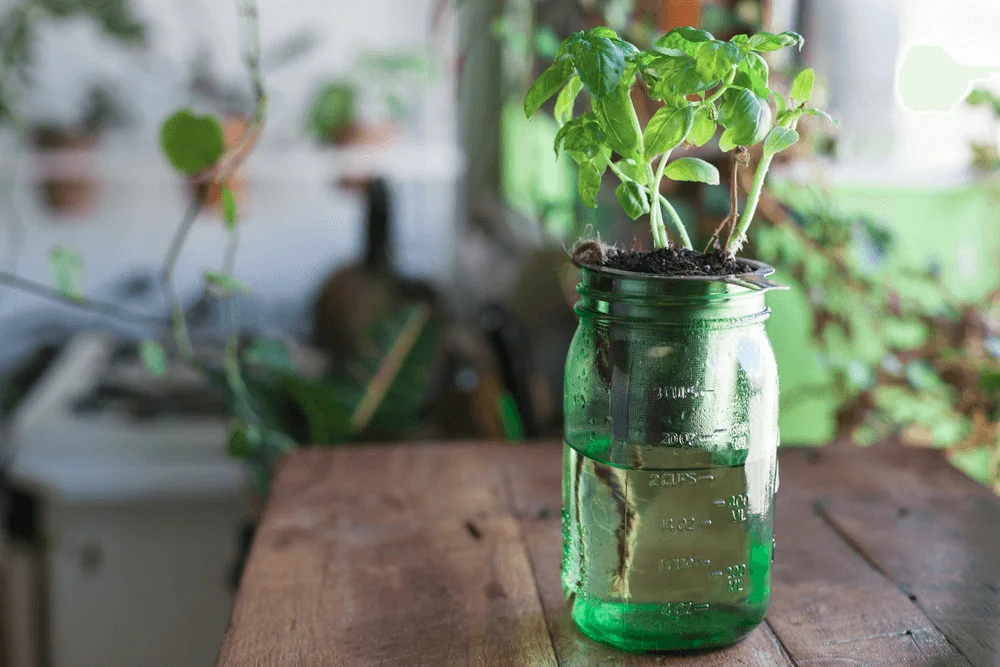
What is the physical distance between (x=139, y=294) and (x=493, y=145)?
0.96m

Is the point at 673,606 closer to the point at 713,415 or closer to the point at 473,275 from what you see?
the point at 713,415

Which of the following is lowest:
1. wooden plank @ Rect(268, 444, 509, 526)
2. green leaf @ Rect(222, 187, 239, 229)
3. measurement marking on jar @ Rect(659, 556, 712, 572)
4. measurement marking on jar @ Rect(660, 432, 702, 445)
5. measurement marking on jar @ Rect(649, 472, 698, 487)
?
wooden plank @ Rect(268, 444, 509, 526)

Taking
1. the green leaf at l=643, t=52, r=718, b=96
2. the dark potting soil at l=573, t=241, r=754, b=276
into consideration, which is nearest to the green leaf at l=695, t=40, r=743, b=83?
the green leaf at l=643, t=52, r=718, b=96

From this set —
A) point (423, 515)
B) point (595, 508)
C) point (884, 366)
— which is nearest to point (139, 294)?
point (423, 515)

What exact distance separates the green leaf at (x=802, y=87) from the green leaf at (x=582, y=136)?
0.42ft

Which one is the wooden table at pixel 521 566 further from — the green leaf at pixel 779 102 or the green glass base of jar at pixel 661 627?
the green leaf at pixel 779 102

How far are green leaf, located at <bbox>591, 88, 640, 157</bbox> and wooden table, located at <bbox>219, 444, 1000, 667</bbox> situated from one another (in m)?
0.33

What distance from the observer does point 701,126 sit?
56cm

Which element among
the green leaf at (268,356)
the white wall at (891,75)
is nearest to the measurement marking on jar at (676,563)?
the green leaf at (268,356)

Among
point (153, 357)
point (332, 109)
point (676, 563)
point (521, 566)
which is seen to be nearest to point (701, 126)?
point (676, 563)

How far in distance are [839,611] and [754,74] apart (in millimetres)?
391

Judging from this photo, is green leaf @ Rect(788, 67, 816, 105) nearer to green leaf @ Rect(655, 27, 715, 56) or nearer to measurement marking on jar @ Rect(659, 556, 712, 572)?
green leaf @ Rect(655, 27, 715, 56)

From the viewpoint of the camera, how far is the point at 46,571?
1.62 metres

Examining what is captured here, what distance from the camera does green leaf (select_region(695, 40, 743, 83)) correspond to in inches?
19.5
